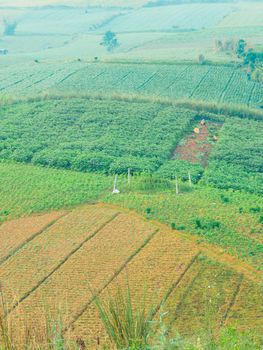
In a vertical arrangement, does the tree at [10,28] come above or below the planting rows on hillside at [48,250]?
above

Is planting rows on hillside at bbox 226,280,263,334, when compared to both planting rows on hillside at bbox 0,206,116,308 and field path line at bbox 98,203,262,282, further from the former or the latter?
planting rows on hillside at bbox 0,206,116,308

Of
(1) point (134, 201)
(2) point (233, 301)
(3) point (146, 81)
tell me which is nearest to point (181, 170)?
(1) point (134, 201)

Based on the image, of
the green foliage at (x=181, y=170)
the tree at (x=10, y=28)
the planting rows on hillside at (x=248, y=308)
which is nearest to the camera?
the planting rows on hillside at (x=248, y=308)

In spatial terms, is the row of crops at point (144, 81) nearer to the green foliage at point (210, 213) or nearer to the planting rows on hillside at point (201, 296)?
the green foliage at point (210, 213)

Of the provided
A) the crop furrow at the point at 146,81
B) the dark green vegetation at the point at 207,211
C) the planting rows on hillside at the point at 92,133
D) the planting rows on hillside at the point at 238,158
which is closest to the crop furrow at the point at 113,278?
the dark green vegetation at the point at 207,211

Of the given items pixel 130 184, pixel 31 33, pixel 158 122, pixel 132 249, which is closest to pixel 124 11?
pixel 31 33

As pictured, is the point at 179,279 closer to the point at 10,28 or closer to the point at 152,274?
the point at 152,274
